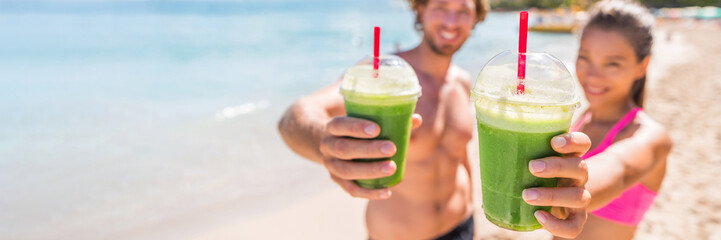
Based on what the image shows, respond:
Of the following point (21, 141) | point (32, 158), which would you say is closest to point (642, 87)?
point (32, 158)

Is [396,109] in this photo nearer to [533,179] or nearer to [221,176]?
[533,179]

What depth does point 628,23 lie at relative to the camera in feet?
6.49

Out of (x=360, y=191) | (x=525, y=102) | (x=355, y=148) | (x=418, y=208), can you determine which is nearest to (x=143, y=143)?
(x=418, y=208)

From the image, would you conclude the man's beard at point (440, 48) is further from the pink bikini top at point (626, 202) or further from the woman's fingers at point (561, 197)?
the woman's fingers at point (561, 197)

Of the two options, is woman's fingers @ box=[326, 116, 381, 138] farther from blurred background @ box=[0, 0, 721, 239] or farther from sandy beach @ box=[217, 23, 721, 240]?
sandy beach @ box=[217, 23, 721, 240]

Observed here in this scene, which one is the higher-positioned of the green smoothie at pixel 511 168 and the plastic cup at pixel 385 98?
the plastic cup at pixel 385 98

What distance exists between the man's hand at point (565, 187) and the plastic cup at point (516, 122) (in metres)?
0.04

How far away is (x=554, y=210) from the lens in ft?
4.00

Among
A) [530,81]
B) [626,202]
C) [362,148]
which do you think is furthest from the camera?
[626,202]

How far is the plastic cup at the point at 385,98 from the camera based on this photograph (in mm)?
1417

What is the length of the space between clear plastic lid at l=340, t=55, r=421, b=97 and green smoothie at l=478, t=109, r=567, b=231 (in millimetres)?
289

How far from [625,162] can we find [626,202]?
468 mm

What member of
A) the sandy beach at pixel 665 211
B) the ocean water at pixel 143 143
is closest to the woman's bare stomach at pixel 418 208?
the ocean water at pixel 143 143

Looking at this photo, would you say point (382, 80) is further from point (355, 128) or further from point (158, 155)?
point (158, 155)
